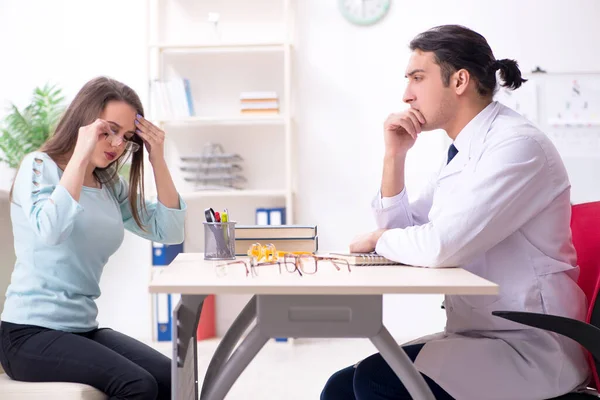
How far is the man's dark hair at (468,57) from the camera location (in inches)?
70.7

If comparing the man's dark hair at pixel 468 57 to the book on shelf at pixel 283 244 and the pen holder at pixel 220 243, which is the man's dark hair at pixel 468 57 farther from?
the pen holder at pixel 220 243

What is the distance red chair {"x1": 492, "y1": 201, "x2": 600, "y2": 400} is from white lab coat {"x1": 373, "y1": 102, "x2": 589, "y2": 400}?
0.17ft

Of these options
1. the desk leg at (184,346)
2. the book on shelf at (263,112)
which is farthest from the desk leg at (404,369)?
the book on shelf at (263,112)

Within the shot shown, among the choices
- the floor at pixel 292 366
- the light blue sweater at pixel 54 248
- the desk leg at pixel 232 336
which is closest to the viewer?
the light blue sweater at pixel 54 248

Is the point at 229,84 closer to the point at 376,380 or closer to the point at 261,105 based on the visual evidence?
the point at 261,105

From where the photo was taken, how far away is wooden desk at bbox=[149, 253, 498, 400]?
1.26 meters

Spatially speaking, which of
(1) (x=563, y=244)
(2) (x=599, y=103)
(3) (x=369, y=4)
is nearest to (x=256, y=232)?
(1) (x=563, y=244)

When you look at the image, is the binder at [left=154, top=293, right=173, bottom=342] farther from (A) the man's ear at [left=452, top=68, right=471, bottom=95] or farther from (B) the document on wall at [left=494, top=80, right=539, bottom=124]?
(A) the man's ear at [left=452, top=68, right=471, bottom=95]

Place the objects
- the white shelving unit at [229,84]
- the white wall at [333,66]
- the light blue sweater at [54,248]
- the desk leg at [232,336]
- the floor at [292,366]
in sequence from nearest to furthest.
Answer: the light blue sweater at [54,248], the desk leg at [232,336], the floor at [292,366], the white wall at [333,66], the white shelving unit at [229,84]

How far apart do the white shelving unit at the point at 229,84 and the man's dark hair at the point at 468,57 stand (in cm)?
254

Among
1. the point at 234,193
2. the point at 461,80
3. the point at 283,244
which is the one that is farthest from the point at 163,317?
the point at 461,80

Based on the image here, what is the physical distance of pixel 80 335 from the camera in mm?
1754

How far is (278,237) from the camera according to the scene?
1896mm

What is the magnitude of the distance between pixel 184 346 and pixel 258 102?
108 inches
